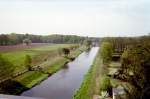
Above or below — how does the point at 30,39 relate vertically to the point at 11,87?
above

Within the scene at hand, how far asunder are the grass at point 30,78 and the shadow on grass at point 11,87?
2.53 ft

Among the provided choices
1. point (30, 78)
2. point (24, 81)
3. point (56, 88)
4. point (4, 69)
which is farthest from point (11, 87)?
point (30, 78)

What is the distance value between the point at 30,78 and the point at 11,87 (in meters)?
4.22

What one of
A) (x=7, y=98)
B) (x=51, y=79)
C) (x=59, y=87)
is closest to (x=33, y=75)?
(x=51, y=79)

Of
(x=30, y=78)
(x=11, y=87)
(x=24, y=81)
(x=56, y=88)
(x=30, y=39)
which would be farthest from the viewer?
(x=30, y=39)

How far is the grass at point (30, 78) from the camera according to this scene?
72.7 ft

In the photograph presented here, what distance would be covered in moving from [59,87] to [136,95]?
54.0ft

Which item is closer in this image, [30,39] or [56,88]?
[56,88]

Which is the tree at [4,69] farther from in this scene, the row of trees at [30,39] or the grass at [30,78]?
the row of trees at [30,39]

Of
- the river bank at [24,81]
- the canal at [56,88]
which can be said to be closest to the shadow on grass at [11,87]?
the river bank at [24,81]

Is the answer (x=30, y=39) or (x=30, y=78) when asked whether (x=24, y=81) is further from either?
(x=30, y=39)

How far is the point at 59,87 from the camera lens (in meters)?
21.7

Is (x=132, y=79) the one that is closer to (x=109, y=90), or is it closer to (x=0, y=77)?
(x=109, y=90)

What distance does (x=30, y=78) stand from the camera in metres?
24.2
